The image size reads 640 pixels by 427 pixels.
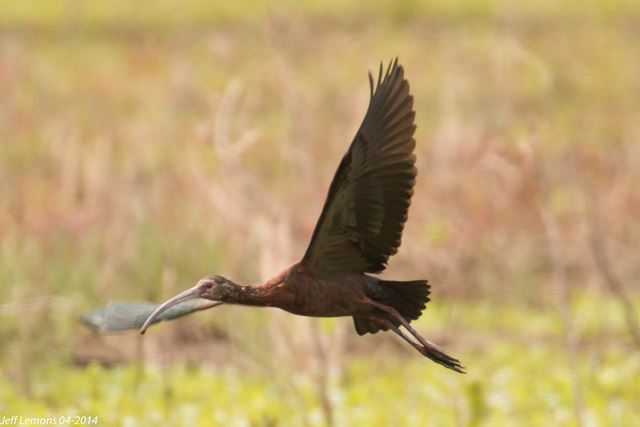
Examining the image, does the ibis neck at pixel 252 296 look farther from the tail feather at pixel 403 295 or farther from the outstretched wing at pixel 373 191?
the tail feather at pixel 403 295

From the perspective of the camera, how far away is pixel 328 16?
24250 mm

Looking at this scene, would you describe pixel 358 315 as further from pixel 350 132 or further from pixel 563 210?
pixel 563 210

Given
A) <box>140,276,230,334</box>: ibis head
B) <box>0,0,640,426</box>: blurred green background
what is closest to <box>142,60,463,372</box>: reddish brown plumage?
<box>140,276,230,334</box>: ibis head

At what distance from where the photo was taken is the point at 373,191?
14.5ft

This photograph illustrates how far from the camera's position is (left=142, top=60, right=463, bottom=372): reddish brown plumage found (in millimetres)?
4316

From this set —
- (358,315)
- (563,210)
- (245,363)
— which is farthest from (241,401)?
(563,210)

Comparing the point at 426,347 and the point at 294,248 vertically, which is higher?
the point at 294,248

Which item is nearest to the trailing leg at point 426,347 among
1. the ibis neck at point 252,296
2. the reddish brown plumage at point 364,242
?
the reddish brown plumage at point 364,242

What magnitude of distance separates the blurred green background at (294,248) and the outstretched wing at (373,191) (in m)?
1.97

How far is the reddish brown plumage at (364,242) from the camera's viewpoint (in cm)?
432

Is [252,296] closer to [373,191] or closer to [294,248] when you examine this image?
[373,191]

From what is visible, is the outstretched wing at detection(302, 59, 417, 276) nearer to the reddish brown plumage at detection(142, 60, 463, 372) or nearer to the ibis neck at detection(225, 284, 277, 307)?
the reddish brown plumage at detection(142, 60, 463, 372)

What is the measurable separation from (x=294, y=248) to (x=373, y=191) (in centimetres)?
482

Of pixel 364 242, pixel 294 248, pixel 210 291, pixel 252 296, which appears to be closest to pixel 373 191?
pixel 364 242
